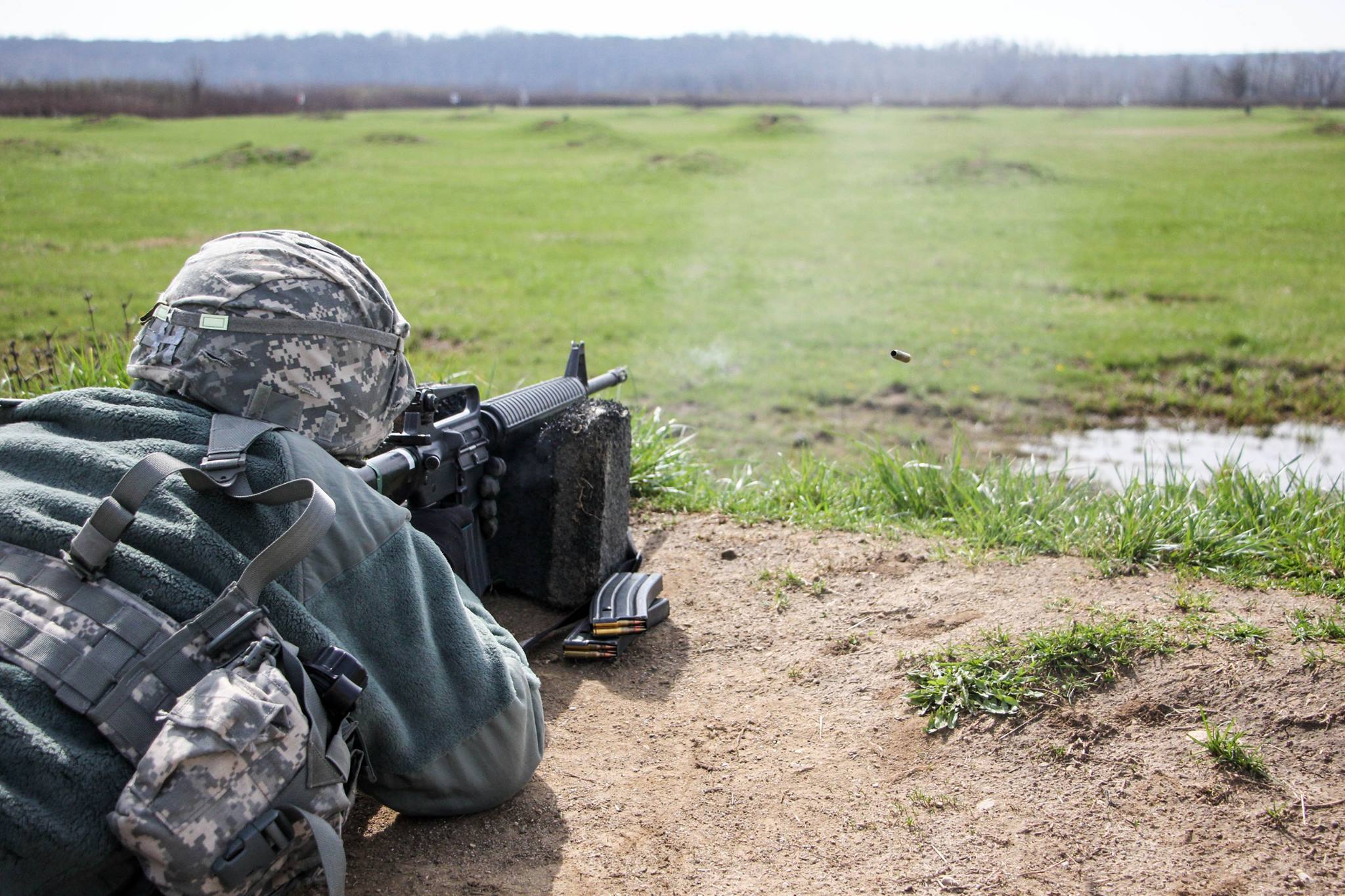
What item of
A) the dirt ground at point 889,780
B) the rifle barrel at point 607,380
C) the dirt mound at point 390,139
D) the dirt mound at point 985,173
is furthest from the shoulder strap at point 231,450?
the dirt mound at point 985,173

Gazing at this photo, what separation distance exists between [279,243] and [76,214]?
724cm

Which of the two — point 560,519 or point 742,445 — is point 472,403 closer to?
point 560,519

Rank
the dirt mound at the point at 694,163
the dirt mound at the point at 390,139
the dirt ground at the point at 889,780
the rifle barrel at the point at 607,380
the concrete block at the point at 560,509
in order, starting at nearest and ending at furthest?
the dirt ground at the point at 889,780 → the concrete block at the point at 560,509 → the rifle barrel at the point at 607,380 → the dirt mound at the point at 390,139 → the dirt mound at the point at 694,163

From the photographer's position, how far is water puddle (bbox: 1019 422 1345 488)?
24.2 ft

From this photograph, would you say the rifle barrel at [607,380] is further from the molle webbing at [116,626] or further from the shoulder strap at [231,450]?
the molle webbing at [116,626]

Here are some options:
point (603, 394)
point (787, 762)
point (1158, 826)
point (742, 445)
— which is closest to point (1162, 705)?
point (1158, 826)

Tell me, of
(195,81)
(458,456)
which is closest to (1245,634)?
(458,456)

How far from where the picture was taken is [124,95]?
8781mm

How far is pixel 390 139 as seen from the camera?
15.1 meters

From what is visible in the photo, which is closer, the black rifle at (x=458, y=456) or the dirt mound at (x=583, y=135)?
the black rifle at (x=458, y=456)

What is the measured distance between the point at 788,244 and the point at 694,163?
11.2 ft

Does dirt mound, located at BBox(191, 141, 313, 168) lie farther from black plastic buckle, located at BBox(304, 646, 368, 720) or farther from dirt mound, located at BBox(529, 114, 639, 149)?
black plastic buckle, located at BBox(304, 646, 368, 720)

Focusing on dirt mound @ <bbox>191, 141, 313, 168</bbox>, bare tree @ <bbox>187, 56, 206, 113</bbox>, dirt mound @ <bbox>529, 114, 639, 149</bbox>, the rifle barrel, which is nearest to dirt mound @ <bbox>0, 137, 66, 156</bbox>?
bare tree @ <bbox>187, 56, 206, 113</bbox>

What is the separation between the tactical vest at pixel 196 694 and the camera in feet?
5.50
